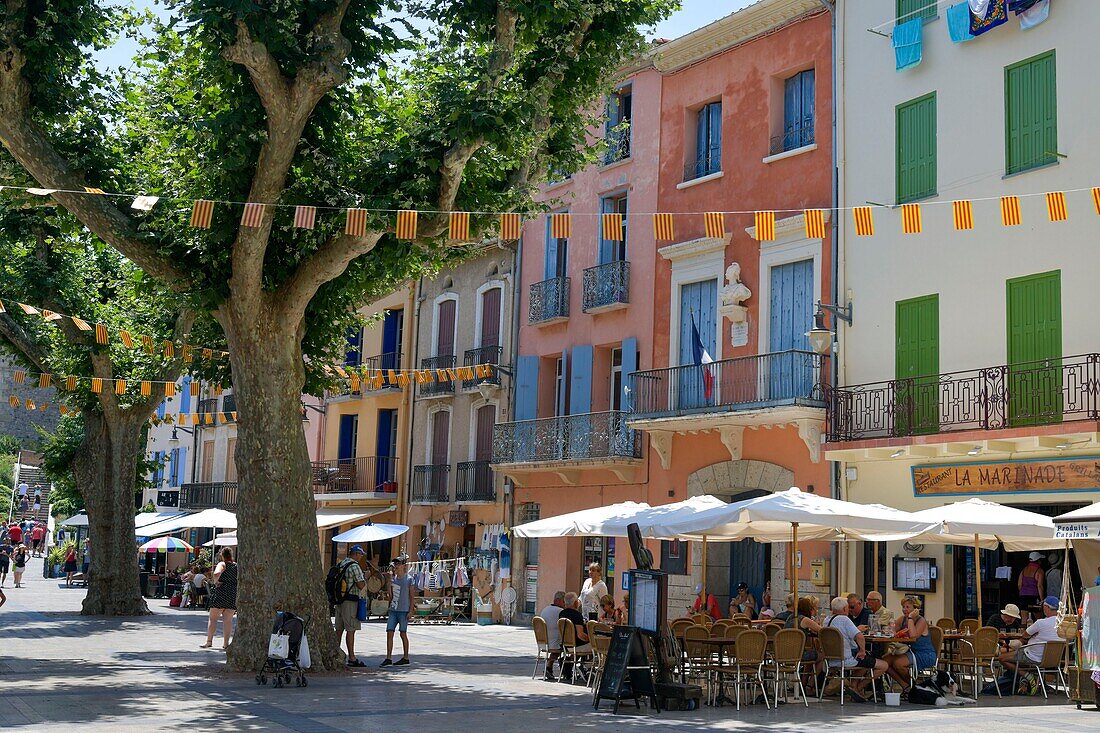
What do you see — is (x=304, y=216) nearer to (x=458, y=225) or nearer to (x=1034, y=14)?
(x=458, y=225)

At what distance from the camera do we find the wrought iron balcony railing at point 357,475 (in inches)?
1362

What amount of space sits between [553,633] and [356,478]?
816 inches

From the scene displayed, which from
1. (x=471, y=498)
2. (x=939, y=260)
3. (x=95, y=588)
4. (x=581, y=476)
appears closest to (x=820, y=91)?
(x=939, y=260)

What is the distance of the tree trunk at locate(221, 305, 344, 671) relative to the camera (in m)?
15.4

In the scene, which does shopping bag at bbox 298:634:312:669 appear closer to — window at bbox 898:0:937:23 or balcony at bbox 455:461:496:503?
window at bbox 898:0:937:23

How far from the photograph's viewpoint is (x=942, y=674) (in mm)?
14453

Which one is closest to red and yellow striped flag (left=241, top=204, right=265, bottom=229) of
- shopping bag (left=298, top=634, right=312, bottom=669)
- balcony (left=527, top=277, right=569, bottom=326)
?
shopping bag (left=298, top=634, right=312, bottom=669)

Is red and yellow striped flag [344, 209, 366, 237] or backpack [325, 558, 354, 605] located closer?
red and yellow striped flag [344, 209, 366, 237]

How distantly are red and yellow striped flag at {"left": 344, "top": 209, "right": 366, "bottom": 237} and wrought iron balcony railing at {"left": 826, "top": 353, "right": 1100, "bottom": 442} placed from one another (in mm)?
9001

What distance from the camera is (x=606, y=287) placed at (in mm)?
26297

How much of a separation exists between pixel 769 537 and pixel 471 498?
13805mm

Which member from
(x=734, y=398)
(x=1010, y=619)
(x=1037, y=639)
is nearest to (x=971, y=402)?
(x=1010, y=619)

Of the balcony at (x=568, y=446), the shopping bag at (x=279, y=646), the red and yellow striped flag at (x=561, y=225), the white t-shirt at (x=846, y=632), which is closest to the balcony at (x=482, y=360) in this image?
the balcony at (x=568, y=446)

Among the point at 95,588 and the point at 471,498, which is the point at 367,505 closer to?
the point at 471,498
